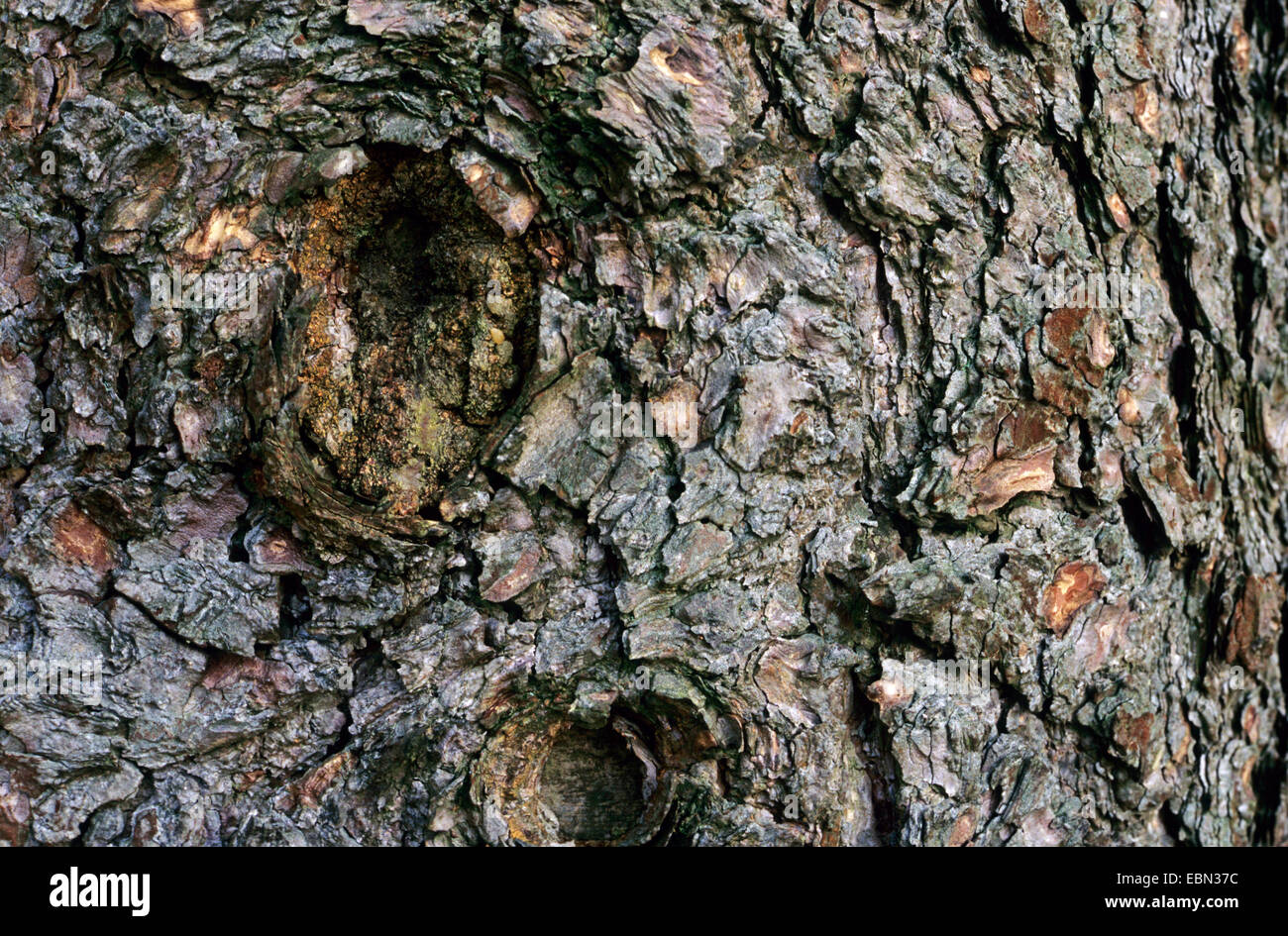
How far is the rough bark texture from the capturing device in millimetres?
1904

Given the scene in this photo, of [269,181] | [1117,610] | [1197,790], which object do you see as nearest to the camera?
[269,181]

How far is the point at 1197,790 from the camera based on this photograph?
7.93ft

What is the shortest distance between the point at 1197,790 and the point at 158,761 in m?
2.23

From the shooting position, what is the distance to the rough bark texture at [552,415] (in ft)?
6.25

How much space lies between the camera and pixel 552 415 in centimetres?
198

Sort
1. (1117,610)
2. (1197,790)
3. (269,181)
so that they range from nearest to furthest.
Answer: (269,181)
(1117,610)
(1197,790)

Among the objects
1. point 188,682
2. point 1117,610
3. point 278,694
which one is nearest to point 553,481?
point 278,694

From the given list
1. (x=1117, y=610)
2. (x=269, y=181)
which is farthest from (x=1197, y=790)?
(x=269, y=181)

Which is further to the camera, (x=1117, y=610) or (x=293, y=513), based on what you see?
(x=1117, y=610)

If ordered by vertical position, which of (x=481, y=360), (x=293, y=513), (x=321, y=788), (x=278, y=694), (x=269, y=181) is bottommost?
(x=321, y=788)

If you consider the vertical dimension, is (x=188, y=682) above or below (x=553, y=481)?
below

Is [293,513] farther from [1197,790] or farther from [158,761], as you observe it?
[1197,790]

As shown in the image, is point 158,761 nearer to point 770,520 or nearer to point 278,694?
point 278,694

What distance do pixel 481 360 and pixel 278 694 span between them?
74 cm
